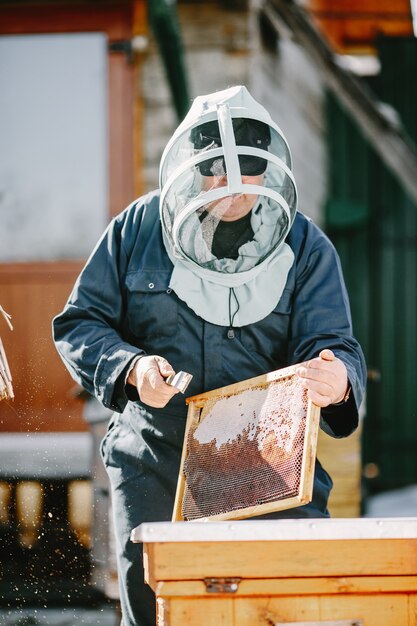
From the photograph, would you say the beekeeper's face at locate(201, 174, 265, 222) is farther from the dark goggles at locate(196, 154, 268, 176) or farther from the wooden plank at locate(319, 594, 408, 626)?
the wooden plank at locate(319, 594, 408, 626)

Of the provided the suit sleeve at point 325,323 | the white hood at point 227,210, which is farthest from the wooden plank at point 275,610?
the white hood at point 227,210

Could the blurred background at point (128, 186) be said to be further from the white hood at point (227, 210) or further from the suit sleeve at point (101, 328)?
the white hood at point (227, 210)

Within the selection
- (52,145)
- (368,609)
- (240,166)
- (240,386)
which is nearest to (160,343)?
(240,386)

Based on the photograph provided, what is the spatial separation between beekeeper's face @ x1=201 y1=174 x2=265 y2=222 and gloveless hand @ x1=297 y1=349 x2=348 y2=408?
521mm

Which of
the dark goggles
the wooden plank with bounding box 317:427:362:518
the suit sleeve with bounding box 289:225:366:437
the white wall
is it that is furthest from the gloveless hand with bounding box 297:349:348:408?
the white wall

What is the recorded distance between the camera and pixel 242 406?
2521 millimetres

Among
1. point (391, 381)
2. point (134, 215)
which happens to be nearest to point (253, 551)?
point (134, 215)

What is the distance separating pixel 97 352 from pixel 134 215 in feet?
1.51

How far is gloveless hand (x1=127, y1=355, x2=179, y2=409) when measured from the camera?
2373 millimetres

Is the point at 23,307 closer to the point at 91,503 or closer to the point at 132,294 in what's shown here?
the point at 91,503

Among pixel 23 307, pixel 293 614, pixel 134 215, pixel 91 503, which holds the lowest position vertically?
pixel 91 503

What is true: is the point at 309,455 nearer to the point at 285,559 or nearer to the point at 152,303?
the point at 285,559

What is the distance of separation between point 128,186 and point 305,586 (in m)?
4.53

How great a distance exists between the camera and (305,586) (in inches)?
80.5
